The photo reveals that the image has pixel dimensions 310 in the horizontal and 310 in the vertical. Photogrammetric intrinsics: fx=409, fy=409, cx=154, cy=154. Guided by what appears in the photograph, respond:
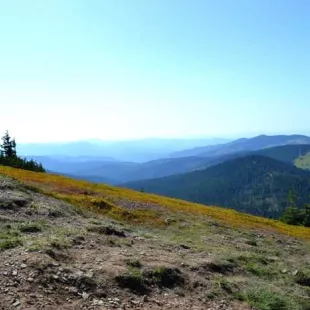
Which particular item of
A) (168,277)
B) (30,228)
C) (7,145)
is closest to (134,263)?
(168,277)

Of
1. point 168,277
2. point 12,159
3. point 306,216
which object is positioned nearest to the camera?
point 168,277

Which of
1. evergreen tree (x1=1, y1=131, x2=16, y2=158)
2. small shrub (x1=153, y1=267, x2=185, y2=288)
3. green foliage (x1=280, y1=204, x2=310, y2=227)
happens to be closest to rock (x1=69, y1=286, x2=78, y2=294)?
small shrub (x1=153, y1=267, x2=185, y2=288)

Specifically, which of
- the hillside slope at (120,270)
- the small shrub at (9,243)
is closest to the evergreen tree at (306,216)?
the hillside slope at (120,270)

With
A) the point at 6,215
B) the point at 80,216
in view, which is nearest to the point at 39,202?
the point at 80,216

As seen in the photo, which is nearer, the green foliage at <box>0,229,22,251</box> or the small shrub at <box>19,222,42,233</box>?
the green foliage at <box>0,229,22,251</box>

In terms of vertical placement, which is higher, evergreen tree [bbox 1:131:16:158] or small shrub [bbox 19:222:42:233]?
evergreen tree [bbox 1:131:16:158]

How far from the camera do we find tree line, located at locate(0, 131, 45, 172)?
88.8 meters

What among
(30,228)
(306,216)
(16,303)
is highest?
(30,228)

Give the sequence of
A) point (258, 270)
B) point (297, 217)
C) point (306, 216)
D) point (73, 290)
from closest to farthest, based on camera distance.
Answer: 1. point (73, 290)
2. point (258, 270)
3. point (297, 217)
4. point (306, 216)

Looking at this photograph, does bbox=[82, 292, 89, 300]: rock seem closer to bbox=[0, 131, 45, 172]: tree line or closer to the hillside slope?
the hillside slope

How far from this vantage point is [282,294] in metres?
19.9

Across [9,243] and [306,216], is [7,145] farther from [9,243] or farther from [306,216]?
[9,243]

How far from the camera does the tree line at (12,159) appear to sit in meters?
88.8

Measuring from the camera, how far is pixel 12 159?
90.1 meters
